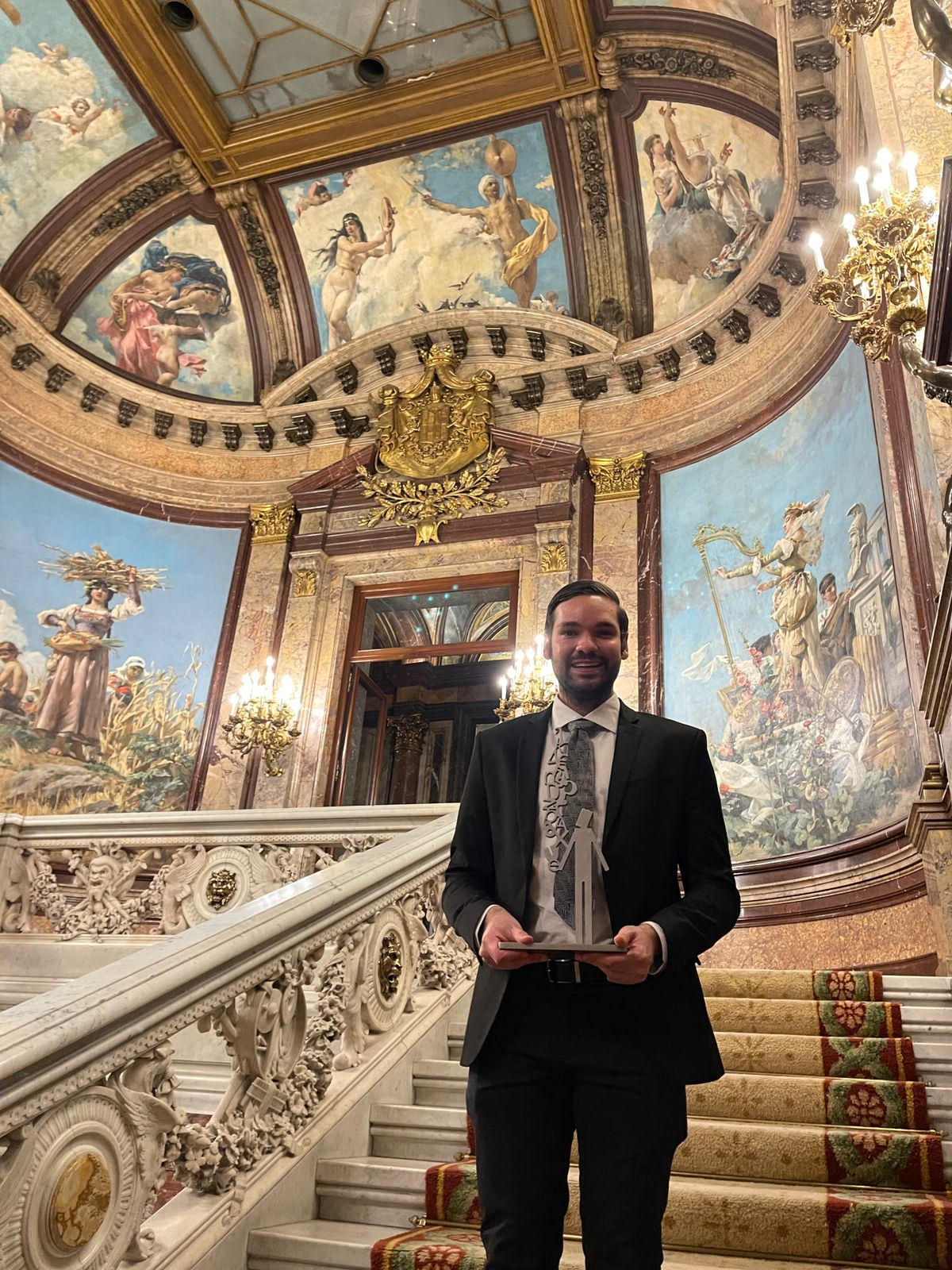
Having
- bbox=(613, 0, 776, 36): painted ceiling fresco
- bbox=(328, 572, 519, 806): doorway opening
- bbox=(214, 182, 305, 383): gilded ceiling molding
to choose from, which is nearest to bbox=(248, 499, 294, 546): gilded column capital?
bbox=(328, 572, 519, 806): doorway opening

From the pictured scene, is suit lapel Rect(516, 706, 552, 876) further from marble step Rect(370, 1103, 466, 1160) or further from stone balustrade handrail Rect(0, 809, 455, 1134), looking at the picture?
marble step Rect(370, 1103, 466, 1160)

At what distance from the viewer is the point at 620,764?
1.78 metres

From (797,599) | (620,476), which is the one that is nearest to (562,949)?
(797,599)

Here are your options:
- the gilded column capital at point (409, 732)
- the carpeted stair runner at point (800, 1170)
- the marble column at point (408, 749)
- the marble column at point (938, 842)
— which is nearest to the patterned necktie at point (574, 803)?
the carpeted stair runner at point (800, 1170)

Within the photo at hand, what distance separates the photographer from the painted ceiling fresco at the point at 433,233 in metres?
10.6

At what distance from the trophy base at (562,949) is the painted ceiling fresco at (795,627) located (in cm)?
534

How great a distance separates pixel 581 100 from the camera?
984 cm

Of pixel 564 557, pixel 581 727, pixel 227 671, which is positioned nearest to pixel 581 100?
pixel 564 557

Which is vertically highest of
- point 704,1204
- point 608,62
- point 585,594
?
point 608,62

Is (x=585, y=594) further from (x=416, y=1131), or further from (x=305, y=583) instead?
(x=305, y=583)

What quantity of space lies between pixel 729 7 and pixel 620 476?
13.6 feet

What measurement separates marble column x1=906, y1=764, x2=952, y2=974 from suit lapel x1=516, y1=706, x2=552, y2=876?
362 centimetres

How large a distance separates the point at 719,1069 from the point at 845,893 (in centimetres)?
Result: 564

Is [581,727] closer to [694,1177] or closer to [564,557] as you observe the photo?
[694,1177]
